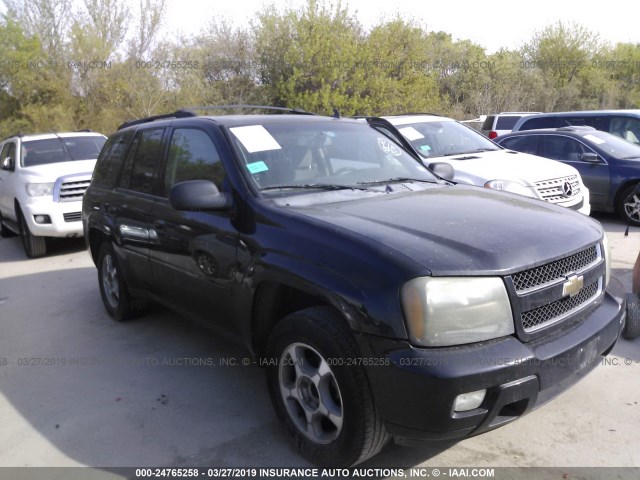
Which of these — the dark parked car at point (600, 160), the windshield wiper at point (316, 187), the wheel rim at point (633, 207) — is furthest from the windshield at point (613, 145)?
the windshield wiper at point (316, 187)

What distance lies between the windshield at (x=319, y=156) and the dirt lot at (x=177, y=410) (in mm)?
1485

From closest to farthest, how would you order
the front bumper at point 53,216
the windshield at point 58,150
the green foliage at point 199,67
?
the front bumper at point 53,216 → the windshield at point 58,150 → the green foliage at point 199,67

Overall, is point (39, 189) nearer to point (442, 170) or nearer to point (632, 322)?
point (442, 170)

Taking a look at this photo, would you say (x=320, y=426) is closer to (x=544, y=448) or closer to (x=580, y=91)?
(x=544, y=448)

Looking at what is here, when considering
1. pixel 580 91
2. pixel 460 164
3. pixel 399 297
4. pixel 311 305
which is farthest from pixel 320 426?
pixel 580 91

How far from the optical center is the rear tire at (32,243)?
27.8 ft

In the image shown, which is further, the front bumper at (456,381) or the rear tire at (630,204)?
the rear tire at (630,204)

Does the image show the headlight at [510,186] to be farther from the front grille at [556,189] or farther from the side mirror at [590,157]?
the side mirror at [590,157]

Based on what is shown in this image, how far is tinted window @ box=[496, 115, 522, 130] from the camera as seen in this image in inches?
703

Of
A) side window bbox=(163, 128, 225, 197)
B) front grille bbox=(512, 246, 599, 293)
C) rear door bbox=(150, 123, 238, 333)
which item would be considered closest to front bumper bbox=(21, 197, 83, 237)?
rear door bbox=(150, 123, 238, 333)

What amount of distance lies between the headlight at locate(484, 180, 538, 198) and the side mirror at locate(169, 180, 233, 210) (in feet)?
13.3

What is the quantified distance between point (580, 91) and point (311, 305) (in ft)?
118

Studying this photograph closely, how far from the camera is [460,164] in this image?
705cm

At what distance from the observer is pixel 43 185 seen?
847 centimetres
